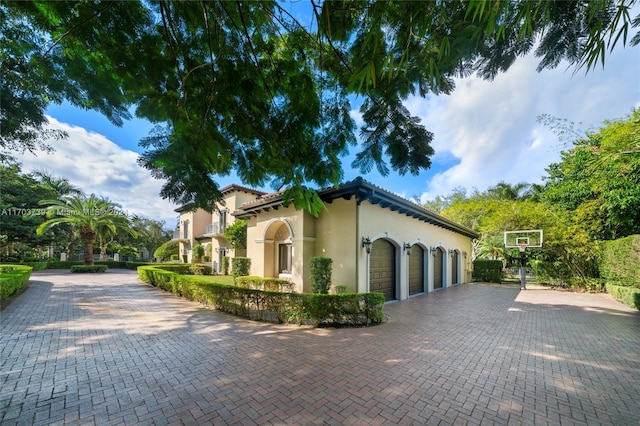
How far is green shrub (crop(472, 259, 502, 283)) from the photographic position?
2050 cm

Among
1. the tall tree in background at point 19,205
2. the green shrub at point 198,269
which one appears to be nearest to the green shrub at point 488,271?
the green shrub at point 198,269

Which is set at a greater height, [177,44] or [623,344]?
[177,44]

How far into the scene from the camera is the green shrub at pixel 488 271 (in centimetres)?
2050

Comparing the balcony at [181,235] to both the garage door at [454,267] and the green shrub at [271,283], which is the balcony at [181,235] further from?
the garage door at [454,267]

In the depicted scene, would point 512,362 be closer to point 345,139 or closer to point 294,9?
point 345,139

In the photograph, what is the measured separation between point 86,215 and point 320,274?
25.6m

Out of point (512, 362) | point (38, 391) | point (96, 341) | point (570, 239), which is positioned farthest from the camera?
point (570, 239)

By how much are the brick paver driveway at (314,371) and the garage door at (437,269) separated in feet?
23.2

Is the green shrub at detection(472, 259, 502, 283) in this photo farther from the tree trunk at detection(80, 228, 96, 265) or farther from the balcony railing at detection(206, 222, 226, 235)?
the tree trunk at detection(80, 228, 96, 265)

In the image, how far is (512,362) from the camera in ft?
Result: 16.8

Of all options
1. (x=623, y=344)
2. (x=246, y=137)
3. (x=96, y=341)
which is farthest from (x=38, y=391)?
(x=623, y=344)

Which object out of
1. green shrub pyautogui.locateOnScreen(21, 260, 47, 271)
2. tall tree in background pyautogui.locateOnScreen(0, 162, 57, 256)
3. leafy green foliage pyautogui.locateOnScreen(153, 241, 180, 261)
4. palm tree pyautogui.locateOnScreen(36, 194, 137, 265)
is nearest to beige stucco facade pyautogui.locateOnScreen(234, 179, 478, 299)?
palm tree pyautogui.locateOnScreen(36, 194, 137, 265)

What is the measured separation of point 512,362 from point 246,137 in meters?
6.88

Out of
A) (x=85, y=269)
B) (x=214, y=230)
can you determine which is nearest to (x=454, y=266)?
(x=214, y=230)
